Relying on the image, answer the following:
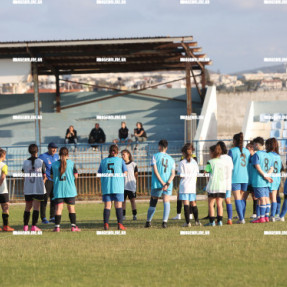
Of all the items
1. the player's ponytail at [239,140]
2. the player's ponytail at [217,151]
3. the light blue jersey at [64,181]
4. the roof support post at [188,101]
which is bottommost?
the light blue jersey at [64,181]

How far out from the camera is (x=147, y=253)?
33.1 ft

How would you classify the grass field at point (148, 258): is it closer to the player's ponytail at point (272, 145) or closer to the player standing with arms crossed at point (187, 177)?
the player standing with arms crossed at point (187, 177)

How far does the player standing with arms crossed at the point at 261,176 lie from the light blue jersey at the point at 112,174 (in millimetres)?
2750

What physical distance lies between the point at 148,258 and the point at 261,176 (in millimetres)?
4928

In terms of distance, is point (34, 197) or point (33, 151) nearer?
point (33, 151)

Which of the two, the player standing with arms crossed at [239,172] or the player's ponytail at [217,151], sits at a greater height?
the player's ponytail at [217,151]

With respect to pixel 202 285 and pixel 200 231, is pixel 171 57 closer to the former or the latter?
pixel 200 231

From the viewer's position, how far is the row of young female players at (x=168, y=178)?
13227 millimetres

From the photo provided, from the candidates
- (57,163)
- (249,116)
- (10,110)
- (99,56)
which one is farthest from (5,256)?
(10,110)

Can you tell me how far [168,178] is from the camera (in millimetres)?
13625

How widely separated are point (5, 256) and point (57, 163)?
325cm

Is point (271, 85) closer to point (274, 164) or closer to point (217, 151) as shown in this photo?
point (274, 164)

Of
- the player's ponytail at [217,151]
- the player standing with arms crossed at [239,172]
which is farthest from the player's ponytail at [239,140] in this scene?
the player's ponytail at [217,151]

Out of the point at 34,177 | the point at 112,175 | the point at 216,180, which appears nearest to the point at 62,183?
the point at 34,177
